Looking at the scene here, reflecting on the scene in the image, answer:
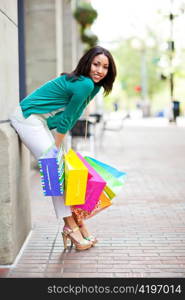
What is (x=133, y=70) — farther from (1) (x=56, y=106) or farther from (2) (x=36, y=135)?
(2) (x=36, y=135)

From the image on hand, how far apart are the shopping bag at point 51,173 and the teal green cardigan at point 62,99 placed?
0.31 meters

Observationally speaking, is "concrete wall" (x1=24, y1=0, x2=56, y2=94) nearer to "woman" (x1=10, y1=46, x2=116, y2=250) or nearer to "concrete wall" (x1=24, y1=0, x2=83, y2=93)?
"concrete wall" (x1=24, y1=0, x2=83, y2=93)

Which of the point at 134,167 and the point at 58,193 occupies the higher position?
the point at 58,193

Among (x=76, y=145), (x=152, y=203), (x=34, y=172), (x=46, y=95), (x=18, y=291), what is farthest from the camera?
(x=76, y=145)

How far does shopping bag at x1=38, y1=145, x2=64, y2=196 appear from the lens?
376 cm

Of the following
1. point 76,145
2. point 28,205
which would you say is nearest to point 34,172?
point 76,145

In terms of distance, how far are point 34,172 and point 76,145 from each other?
290cm

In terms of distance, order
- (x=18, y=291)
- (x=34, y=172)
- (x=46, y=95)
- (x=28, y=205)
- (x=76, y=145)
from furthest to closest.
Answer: (x=76, y=145)
(x=34, y=172)
(x=28, y=205)
(x=46, y=95)
(x=18, y=291)

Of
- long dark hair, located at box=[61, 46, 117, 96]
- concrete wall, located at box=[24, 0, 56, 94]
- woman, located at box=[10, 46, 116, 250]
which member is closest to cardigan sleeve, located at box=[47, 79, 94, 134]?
woman, located at box=[10, 46, 116, 250]

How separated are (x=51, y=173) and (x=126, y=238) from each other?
1.41 metres

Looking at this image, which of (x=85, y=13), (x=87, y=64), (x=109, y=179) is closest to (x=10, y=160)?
(x=109, y=179)

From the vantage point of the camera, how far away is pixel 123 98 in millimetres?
77312

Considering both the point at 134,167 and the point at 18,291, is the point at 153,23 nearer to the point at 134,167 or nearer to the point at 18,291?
the point at 134,167

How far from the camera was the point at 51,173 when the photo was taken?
12.4ft
